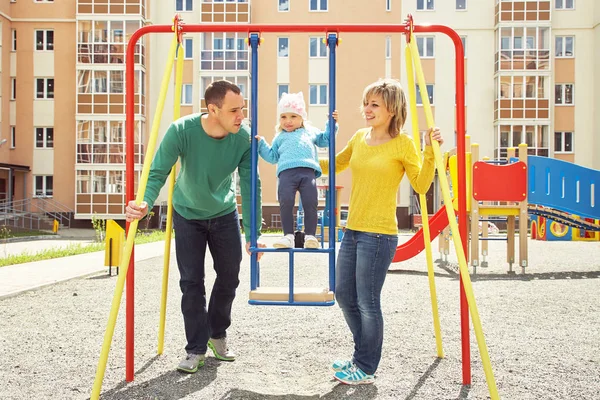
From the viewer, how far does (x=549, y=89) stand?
30.8 metres

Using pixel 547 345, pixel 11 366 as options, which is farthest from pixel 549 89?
pixel 11 366

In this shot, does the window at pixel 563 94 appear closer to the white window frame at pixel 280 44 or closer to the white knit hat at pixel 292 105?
the white window frame at pixel 280 44

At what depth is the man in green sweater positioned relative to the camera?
3910mm

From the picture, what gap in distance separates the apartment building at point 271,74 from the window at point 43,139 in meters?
0.05

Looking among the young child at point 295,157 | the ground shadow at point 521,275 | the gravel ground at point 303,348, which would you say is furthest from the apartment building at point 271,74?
the young child at point 295,157

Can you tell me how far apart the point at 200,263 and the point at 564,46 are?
104ft

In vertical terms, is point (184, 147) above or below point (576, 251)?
above

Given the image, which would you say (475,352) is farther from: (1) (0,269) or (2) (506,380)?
(1) (0,269)

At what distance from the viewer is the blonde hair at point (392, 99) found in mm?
3744

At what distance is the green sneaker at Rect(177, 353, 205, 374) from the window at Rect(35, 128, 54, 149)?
101 ft

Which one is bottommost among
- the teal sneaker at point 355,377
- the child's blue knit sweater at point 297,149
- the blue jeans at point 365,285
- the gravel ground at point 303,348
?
the gravel ground at point 303,348

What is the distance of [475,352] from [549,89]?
29.1 metres

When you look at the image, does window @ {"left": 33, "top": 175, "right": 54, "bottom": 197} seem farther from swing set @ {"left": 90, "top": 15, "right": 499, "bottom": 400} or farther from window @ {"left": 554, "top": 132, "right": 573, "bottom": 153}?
swing set @ {"left": 90, "top": 15, "right": 499, "bottom": 400}

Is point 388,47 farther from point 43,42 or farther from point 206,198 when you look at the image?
point 206,198
